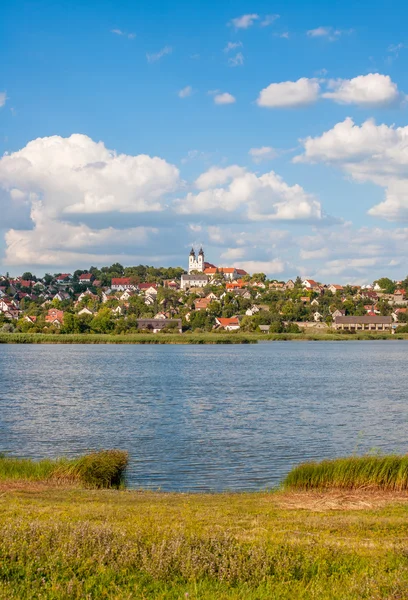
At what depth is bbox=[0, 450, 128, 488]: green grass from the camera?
16.3m

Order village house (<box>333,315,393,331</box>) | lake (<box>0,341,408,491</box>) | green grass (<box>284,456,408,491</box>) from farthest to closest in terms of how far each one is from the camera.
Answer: village house (<box>333,315,393,331</box>) < lake (<box>0,341,408,491</box>) < green grass (<box>284,456,408,491</box>)

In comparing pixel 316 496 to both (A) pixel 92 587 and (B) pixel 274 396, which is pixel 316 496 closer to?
(A) pixel 92 587

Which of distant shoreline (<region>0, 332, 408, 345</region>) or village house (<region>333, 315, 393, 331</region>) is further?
village house (<region>333, 315, 393, 331</region>)

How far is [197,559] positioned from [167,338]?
11009cm

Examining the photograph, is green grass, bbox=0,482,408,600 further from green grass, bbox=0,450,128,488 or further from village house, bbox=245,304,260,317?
village house, bbox=245,304,260,317

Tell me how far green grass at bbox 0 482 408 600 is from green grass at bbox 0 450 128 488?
5496 millimetres

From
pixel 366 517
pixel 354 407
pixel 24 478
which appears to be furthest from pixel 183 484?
pixel 354 407

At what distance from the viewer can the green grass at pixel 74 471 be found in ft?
53.5

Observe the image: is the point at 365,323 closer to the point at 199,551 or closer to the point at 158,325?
the point at 158,325

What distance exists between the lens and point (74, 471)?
16484 mm

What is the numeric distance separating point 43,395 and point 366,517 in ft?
105

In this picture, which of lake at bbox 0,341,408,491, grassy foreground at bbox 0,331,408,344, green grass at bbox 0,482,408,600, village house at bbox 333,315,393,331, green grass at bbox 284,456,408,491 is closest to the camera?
green grass at bbox 0,482,408,600

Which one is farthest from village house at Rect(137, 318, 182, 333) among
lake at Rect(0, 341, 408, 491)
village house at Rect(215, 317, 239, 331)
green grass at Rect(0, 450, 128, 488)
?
green grass at Rect(0, 450, 128, 488)

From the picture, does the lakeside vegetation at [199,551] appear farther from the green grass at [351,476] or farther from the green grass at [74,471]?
the green grass at [74,471]
